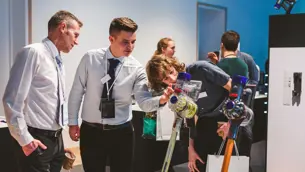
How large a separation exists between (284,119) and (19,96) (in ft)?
7.92

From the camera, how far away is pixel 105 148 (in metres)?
2.26

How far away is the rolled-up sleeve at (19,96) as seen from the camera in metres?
1.83

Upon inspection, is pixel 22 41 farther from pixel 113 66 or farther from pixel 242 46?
pixel 242 46

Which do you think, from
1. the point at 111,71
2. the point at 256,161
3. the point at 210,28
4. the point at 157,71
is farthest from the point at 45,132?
the point at 210,28

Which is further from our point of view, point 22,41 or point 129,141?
point 22,41

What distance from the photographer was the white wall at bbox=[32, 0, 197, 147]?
13.0 ft

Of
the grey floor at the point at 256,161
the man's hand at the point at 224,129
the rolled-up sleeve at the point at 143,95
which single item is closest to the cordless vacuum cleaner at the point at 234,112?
the man's hand at the point at 224,129

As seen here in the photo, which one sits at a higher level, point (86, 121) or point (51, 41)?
point (51, 41)

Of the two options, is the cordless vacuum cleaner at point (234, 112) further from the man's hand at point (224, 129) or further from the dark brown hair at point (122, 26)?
the dark brown hair at point (122, 26)

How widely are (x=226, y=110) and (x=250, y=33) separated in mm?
6216

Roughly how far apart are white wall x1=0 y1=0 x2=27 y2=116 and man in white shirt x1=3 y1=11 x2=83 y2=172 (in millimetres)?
1850

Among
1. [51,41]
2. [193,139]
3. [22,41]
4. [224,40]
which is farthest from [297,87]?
[22,41]

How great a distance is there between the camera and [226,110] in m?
1.48

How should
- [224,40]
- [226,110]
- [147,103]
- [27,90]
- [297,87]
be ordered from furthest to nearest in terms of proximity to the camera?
[297,87] < [224,40] < [147,103] < [27,90] < [226,110]
